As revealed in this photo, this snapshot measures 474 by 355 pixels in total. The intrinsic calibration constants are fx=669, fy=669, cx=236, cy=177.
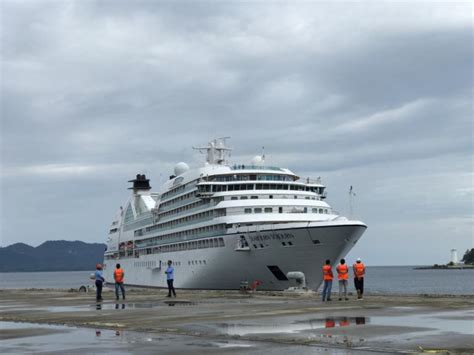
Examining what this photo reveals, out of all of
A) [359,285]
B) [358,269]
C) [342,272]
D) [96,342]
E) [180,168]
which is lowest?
[96,342]

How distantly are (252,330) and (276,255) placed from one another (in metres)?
32.8

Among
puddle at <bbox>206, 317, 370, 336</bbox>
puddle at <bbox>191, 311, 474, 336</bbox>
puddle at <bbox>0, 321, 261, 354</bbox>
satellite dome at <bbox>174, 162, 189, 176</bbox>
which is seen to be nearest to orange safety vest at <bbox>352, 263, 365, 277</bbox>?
puddle at <bbox>191, 311, 474, 336</bbox>

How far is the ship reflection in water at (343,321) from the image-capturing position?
15.5 metres

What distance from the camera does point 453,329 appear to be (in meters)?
14.0

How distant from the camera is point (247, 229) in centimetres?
4888

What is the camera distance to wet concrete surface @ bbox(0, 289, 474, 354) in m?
11.9

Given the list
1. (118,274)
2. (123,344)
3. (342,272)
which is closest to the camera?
(123,344)

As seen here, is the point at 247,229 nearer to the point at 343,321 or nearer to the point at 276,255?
the point at 276,255

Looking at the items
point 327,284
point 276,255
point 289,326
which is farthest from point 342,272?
point 276,255

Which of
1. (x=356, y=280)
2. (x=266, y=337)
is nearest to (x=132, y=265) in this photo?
(x=356, y=280)

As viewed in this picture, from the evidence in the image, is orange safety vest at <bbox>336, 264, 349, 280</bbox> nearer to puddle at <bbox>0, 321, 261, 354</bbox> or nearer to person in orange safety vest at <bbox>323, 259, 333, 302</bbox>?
person in orange safety vest at <bbox>323, 259, 333, 302</bbox>

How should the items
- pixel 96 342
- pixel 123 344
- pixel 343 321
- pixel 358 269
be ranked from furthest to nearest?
1. pixel 358 269
2. pixel 343 321
3. pixel 96 342
4. pixel 123 344

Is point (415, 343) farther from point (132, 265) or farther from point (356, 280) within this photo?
point (132, 265)

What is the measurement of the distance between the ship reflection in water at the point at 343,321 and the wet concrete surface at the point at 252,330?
2 cm
